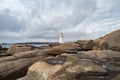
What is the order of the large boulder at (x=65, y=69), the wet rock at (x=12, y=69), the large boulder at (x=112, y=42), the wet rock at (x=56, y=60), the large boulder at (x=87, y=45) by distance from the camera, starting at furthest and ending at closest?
1. the large boulder at (x=87, y=45)
2. the large boulder at (x=112, y=42)
3. the wet rock at (x=12, y=69)
4. the wet rock at (x=56, y=60)
5. the large boulder at (x=65, y=69)

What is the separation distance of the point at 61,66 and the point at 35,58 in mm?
7732

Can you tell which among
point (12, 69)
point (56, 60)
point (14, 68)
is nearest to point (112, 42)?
point (14, 68)

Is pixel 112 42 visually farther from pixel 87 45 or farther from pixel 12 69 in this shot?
pixel 12 69

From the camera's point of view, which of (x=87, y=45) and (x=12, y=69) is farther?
(x=87, y=45)

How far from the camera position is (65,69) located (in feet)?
37.1

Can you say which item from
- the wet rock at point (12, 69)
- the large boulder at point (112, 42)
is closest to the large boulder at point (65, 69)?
the wet rock at point (12, 69)

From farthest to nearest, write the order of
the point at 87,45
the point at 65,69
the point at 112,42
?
the point at 87,45
the point at 112,42
the point at 65,69

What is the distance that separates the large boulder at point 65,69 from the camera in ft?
35.9

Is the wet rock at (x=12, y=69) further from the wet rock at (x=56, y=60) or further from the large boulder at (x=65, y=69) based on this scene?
the large boulder at (x=65, y=69)

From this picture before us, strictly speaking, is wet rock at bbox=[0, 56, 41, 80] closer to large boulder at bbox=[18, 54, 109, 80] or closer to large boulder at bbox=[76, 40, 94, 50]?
large boulder at bbox=[18, 54, 109, 80]

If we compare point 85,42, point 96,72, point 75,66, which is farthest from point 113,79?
point 85,42

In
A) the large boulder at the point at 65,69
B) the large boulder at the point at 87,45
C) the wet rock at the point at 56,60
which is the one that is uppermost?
the large boulder at the point at 87,45

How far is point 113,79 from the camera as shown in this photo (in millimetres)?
10797

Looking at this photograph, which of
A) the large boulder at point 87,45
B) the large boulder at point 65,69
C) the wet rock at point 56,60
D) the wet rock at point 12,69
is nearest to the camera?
the large boulder at point 65,69
